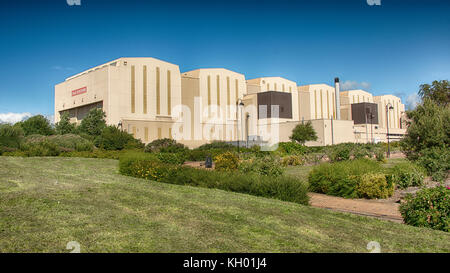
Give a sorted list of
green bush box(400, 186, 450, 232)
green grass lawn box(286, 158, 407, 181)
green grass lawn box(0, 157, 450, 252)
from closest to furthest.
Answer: green grass lawn box(0, 157, 450, 252) → green bush box(400, 186, 450, 232) → green grass lawn box(286, 158, 407, 181)

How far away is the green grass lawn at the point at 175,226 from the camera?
4.26 m

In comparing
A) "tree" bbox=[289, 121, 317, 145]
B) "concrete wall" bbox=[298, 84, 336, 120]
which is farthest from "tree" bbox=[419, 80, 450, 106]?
"concrete wall" bbox=[298, 84, 336, 120]

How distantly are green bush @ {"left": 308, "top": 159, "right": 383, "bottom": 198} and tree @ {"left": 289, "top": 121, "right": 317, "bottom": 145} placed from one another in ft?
144

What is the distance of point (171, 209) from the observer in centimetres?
623

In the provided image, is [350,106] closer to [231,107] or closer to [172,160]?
[231,107]

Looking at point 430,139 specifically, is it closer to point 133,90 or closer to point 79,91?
point 133,90

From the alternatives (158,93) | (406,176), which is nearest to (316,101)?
(158,93)

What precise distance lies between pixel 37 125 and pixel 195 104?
84.3ft

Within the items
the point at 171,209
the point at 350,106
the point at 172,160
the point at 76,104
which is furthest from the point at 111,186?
the point at 350,106

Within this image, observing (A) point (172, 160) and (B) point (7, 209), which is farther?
(A) point (172, 160)

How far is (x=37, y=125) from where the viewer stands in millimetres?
50031

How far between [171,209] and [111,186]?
2959mm

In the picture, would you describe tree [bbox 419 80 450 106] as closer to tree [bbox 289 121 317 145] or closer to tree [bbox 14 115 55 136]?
tree [bbox 289 121 317 145]

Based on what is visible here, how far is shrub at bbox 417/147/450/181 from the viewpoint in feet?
43.4
